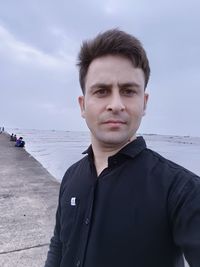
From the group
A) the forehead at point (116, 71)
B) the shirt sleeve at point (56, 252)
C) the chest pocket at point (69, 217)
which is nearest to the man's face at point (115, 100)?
the forehead at point (116, 71)

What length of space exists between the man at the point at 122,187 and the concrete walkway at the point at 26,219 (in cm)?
265

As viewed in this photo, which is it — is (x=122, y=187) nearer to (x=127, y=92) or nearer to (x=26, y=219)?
(x=127, y=92)

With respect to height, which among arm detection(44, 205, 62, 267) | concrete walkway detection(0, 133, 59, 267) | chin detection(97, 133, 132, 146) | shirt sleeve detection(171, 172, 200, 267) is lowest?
concrete walkway detection(0, 133, 59, 267)

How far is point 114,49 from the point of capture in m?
1.84

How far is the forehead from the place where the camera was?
5.88 ft

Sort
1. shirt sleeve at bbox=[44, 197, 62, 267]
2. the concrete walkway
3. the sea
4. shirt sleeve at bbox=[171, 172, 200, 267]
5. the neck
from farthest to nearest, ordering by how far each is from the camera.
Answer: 1. the sea
2. the concrete walkway
3. shirt sleeve at bbox=[44, 197, 62, 267]
4. the neck
5. shirt sleeve at bbox=[171, 172, 200, 267]

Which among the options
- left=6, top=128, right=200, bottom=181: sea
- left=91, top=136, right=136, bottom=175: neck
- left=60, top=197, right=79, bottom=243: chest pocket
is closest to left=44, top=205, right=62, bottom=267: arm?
left=60, top=197, right=79, bottom=243: chest pocket

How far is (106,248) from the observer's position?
5.62ft

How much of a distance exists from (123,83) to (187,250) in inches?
37.6

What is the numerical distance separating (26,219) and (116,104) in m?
4.90

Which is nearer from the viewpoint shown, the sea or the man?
the man

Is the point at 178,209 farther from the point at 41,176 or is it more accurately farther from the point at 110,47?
the point at 41,176

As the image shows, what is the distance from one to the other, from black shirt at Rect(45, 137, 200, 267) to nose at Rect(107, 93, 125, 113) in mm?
240

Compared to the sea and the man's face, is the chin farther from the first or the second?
the sea
